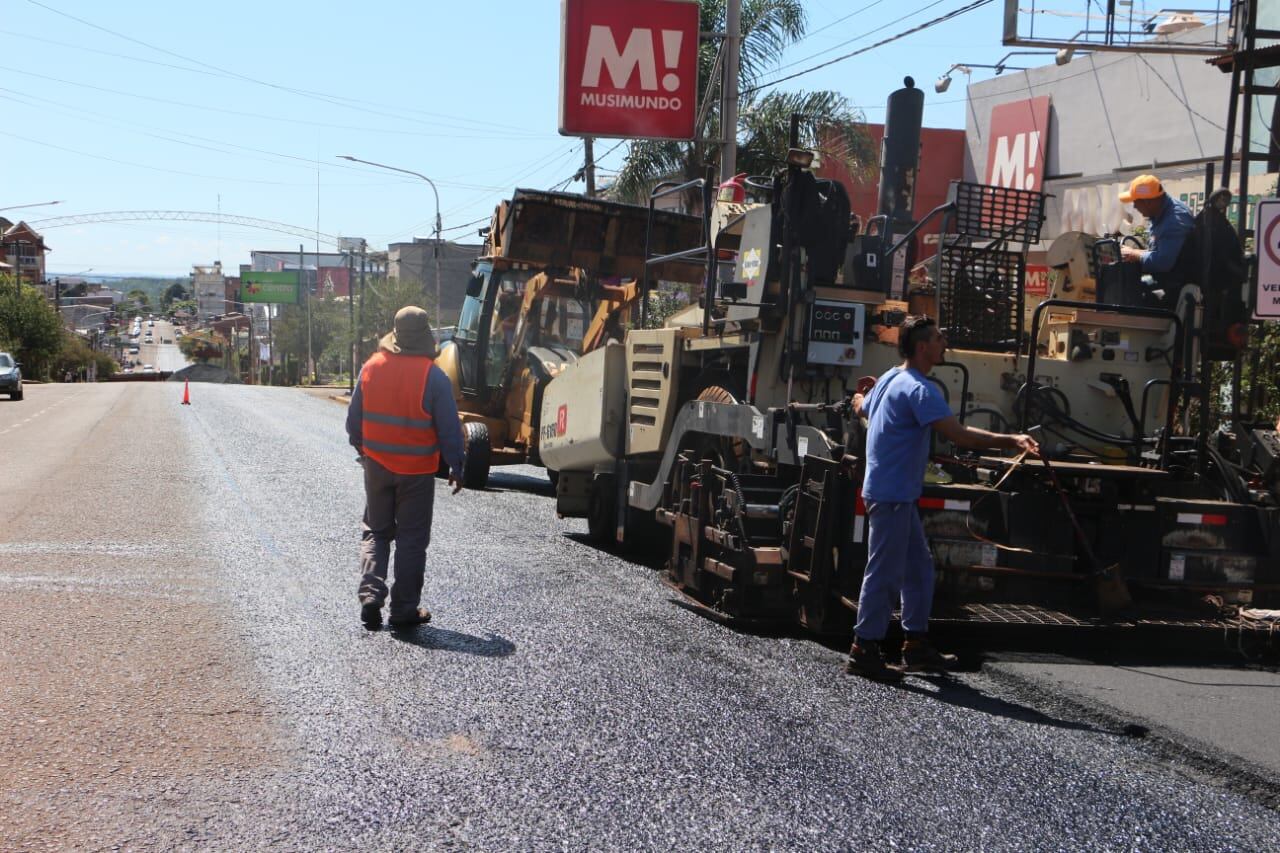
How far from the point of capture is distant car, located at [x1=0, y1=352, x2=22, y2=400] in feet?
129

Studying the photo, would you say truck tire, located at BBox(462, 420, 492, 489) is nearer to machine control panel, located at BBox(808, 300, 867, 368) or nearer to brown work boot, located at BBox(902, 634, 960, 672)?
machine control panel, located at BBox(808, 300, 867, 368)

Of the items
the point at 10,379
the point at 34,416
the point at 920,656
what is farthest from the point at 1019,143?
the point at 10,379

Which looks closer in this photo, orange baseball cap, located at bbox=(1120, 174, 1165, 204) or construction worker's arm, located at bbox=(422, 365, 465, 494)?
construction worker's arm, located at bbox=(422, 365, 465, 494)

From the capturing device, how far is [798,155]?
24.3 feet

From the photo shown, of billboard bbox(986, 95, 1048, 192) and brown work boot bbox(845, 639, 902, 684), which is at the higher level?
billboard bbox(986, 95, 1048, 192)

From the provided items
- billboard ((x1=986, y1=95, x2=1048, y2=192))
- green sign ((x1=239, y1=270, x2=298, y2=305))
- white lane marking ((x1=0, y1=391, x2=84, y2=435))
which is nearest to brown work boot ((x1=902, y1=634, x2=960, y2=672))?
billboard ((x1=986, y1=95, x2=1048, y2=192))

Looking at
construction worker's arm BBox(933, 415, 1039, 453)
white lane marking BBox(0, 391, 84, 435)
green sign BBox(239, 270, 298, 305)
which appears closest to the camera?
construction worker's arm BBox(933, 415, 1039, 453)

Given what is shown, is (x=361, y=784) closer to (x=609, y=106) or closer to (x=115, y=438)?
(x=609, y=106)

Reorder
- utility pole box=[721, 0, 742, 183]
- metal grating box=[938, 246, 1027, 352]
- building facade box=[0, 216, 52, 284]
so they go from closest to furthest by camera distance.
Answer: metal grating box=[938, 246, 1027, 352] → utility pole box=[721, 0, 742, 183] → building facade box=[0, 216, 52, 284]

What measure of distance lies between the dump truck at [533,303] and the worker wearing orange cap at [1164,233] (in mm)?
5873

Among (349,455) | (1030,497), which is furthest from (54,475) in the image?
(1030,497)

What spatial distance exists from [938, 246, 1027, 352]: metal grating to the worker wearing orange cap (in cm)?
74

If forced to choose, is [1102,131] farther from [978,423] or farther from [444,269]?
[444,269]

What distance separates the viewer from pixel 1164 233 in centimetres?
798
